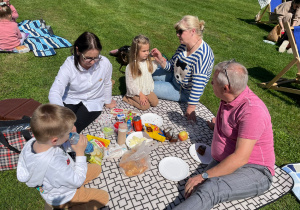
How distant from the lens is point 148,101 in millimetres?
4461

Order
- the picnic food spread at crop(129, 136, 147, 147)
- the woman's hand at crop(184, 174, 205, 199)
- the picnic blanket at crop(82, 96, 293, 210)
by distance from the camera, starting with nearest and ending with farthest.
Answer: the woman's hand at crop(184, 174, 205, 199), the picnic blanket at crop(82, 96, 293, 210), the picnic food spread at crop(129, 136, 147, 147)

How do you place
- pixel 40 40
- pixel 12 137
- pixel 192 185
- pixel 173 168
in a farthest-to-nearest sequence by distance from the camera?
pixel 40 40, pixel 173 168, pixel 12 137, pixel 192 185

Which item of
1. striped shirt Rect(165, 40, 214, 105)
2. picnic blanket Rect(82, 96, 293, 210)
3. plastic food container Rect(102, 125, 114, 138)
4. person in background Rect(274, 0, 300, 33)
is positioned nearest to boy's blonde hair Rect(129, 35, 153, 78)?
striped shirt Rect(165, 40, 214, 105)

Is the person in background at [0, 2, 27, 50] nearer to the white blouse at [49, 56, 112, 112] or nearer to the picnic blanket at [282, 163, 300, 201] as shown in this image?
the white blouse at [49, 56, 112, 112]

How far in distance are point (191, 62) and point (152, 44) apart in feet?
13.1

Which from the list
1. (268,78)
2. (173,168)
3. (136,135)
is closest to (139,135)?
(136,135)

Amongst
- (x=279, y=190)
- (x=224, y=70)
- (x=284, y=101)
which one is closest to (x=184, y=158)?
Result: (x=279, y=190)

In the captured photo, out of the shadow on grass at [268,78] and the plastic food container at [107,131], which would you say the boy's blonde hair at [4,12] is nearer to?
the plastic food container at [107,131]

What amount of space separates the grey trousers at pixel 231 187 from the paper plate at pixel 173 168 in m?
0.58

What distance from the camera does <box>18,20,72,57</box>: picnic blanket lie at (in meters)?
6.22

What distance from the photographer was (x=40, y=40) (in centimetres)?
662

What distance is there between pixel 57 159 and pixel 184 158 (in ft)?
6.47

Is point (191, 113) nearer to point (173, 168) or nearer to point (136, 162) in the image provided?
point (173, 168)

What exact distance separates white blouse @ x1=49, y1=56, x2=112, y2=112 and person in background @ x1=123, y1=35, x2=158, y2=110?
0.51 m
